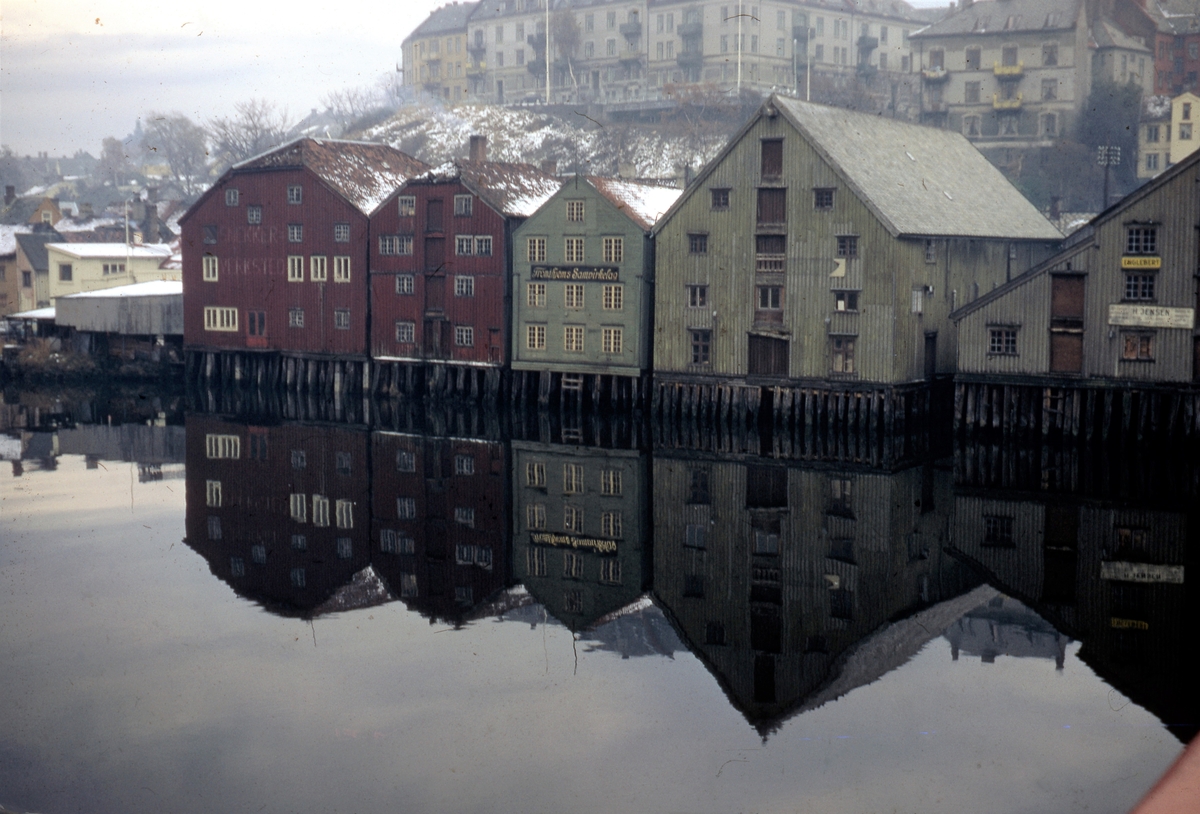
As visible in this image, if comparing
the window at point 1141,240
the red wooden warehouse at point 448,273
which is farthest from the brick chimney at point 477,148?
the window at point 1141,240

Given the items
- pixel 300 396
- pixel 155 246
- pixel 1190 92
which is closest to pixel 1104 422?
pixel 300 396

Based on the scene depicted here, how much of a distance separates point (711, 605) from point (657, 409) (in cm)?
2340

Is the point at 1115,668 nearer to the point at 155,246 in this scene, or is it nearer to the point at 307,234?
the point at 307,234

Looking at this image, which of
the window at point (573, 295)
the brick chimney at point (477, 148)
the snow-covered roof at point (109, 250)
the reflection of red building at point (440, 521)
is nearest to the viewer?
the reflection of red building at point (440, 521)

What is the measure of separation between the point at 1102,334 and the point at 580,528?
60.7 ft

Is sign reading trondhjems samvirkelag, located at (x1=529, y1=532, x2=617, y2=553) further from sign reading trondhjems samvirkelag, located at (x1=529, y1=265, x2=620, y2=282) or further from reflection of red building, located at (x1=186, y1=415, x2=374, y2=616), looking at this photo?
sign reading trondhjems samvirkelag, located at (x1=529, y1=265, x2=620, y2=282)

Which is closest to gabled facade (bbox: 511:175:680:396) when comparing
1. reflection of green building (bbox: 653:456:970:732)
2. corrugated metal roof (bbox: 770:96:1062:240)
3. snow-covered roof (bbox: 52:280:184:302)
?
corrugated metal roof (bbox: 770:96:1062:240)

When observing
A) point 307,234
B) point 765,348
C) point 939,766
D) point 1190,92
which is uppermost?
point 1190,92

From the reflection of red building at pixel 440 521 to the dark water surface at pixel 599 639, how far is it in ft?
0.43

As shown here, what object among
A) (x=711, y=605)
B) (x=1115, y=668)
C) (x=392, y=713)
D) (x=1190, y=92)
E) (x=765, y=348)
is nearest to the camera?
(x=392, y=713)

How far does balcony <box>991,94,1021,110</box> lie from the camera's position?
76125 millimetres

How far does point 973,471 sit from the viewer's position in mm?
34125

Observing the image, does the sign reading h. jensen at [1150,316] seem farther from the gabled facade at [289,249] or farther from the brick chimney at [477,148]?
the brick chimney at [477,148]

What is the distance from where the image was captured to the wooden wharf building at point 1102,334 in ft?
121
